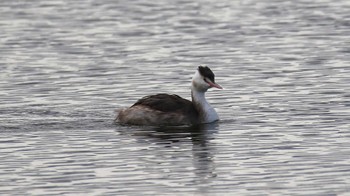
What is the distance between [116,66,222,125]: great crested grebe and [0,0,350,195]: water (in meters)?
0.38

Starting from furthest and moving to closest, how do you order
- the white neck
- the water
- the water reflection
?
1. the white neck
2. the water reflection
3. the water

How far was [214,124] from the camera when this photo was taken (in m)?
24.9

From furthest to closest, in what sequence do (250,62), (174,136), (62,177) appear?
(250,62) → (174,136) → (62,177)

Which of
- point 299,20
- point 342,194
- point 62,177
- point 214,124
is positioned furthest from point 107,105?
point 299,20

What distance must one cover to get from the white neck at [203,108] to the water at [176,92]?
0.26 meters

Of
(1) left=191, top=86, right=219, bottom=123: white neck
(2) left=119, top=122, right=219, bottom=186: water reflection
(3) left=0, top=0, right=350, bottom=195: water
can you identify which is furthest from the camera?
(1) left=191, top=86, right=219, bottom=123: white neck

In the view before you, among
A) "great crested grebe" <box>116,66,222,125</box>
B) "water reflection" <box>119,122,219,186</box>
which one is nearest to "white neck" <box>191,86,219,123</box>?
"great crested grebe" <box>116,66,222,125</box>

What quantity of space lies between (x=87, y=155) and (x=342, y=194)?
512 cm

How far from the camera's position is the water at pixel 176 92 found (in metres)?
19.3

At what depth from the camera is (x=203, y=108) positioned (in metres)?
25.3

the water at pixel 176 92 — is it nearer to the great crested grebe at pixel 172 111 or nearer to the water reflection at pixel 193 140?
the water reflection at pixel 193 140

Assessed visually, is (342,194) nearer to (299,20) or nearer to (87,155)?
(87,155)

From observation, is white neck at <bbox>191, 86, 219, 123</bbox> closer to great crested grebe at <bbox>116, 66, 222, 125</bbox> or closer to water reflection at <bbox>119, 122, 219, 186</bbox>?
great crested grebe at <bbox>116, 66, 222, 125</bbox>

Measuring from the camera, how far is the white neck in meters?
25.1
